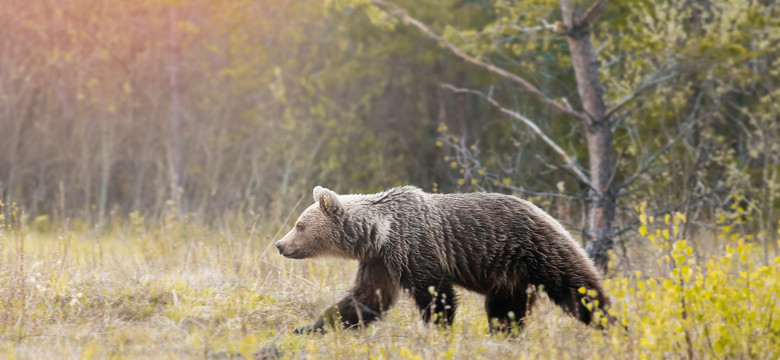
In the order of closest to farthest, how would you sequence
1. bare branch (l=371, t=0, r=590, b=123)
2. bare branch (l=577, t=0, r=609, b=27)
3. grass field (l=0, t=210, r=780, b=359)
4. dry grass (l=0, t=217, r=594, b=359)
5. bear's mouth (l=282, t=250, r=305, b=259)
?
grass field (l=0, t=210, r=780, b=359), dry grass (l=0, t=217, r=594, b=359), bear's mouth (l=282, t=250, r=305, b=259), bare branch (l=577, t=0, r=609, b=27), bare branch (l=371, t=0, r=590, b=123)

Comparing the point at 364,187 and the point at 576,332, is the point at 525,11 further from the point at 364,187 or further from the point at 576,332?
the point at 364,187

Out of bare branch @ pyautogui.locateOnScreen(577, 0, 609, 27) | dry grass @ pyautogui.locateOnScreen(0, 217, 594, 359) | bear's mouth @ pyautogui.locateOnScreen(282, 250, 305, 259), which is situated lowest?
dry grass @ pyautogui.locateOnScreen(0, 217, 594, 359)

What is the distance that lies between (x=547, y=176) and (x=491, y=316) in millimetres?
8291

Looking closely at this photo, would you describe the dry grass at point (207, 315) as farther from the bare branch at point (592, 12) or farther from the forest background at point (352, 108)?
the bare branch at point (592, 12)

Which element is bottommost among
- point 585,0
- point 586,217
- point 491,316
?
point 491,316

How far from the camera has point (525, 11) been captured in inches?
425

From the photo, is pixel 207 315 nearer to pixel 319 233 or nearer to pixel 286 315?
pixel 286 315

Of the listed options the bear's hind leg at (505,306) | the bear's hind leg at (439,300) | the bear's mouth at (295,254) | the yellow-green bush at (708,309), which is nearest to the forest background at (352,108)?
the bear's mouth at (295,254)

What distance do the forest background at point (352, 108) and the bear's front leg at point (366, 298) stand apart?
2893mm

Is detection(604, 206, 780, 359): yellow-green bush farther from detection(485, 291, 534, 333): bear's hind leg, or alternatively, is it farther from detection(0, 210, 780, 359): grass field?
detection(485, 291, 534, 333): bear's hind leg

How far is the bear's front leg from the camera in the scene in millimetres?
6062

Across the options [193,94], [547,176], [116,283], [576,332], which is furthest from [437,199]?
[193,94]

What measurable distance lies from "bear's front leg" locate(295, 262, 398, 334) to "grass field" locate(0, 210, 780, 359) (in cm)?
16

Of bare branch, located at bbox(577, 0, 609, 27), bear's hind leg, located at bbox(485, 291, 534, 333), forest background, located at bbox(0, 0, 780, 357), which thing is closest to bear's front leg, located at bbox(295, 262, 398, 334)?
bear's hind leg, located at bbox(485, 291, 534, 333)
